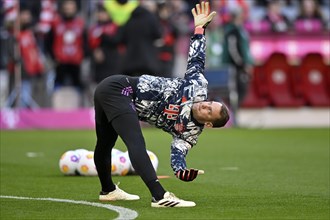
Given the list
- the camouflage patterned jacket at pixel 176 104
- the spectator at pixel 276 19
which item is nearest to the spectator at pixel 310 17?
the spectator at pixel 276 19

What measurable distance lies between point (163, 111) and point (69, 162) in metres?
3.65

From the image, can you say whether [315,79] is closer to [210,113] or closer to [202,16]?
[202,16]

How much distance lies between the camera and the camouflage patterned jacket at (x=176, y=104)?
30.5ft

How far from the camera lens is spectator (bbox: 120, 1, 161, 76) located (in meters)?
23.2

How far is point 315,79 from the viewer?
87.5 feet

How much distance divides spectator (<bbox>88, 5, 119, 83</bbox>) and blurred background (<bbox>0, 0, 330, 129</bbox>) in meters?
0.02

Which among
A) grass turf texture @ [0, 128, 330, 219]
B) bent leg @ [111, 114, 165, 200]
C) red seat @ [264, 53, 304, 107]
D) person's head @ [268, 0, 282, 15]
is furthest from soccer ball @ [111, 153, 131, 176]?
person's head @ [268, 0, 282, 15]

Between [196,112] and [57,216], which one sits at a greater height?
[196,112]

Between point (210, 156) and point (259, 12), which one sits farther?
point (259, 12)

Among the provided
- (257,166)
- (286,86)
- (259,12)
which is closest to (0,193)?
(257,166)

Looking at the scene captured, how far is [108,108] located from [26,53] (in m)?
16.1

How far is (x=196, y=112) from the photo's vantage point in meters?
9.21

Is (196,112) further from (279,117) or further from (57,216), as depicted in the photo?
(279,117)

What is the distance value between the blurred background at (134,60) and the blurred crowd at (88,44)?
2 centimetres
